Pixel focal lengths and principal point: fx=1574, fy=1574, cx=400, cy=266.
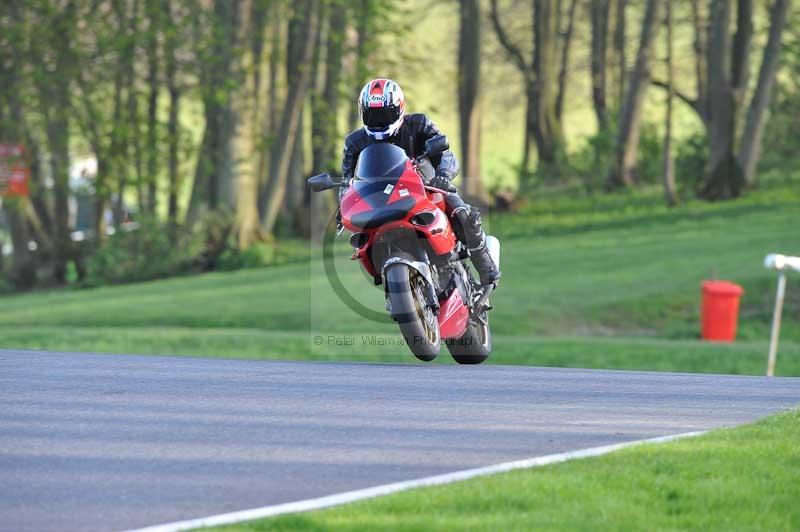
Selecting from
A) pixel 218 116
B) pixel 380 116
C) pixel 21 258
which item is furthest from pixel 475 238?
pixel 21 258

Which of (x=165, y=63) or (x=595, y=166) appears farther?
(x=595, y=166)

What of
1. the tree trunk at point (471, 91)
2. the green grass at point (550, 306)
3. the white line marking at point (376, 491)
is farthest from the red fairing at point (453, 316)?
the tree trunk at point (471, 91)

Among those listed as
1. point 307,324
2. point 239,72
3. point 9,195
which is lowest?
point 307,324

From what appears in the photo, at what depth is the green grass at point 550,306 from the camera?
2047cm

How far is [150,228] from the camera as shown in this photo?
38.7 metres

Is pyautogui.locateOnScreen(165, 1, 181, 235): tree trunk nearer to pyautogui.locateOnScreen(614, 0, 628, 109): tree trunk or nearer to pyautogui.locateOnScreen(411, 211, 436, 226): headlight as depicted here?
pyautogui.locateOnScreen(614, 0, 628, 109): tree trunk

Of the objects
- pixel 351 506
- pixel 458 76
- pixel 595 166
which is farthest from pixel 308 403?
pixel 595 166

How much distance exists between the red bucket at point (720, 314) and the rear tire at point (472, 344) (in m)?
9.95

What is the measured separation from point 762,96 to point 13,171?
61.9ft

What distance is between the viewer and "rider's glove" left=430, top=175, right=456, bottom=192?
1175 centimetres

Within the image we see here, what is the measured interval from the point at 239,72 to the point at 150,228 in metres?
5.15

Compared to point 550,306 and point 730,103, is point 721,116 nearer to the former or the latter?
point 730,103

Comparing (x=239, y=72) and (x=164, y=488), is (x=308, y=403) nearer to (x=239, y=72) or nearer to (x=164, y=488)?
(x=164, y=488)

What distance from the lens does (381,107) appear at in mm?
11555
